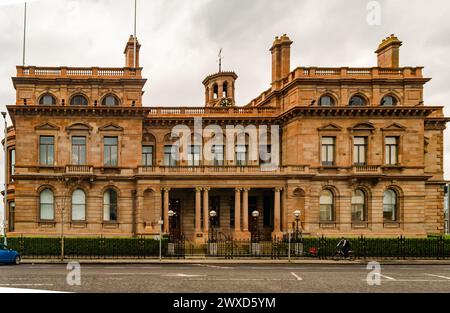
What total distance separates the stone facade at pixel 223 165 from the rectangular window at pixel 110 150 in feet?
0.27

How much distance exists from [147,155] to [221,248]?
14.2 meters

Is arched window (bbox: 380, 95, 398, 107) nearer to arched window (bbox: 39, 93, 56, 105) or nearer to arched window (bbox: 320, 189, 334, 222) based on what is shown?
arched window (bbox: 320, 189, 334, 222)

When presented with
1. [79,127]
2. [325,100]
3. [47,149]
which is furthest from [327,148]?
[47,149]

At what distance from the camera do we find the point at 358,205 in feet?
134

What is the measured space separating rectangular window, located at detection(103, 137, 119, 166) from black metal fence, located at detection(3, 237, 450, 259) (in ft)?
30.8

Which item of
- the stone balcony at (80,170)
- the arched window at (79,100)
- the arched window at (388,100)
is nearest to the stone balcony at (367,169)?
the arched window at (388,100)

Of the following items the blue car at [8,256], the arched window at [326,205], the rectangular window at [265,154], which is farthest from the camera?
the rectangular window at [265,154]

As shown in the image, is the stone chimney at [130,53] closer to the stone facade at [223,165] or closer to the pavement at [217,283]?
the stone facade at [223,165]

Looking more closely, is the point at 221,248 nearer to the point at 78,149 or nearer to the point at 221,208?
the point at 221,208

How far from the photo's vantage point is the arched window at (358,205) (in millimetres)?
40688

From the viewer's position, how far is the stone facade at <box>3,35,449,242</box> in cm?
3941

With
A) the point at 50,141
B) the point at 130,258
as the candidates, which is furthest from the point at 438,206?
the point at 50,141

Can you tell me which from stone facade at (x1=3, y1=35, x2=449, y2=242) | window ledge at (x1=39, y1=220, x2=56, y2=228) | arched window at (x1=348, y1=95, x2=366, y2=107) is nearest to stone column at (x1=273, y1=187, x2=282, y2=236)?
stone facade at (x1=3, y1=35, x2=449, y2=242)

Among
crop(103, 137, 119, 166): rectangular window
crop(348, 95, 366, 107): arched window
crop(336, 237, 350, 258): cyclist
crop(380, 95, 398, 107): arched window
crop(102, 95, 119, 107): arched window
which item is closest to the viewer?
crop(336, 237, 350, 258): cyclist
